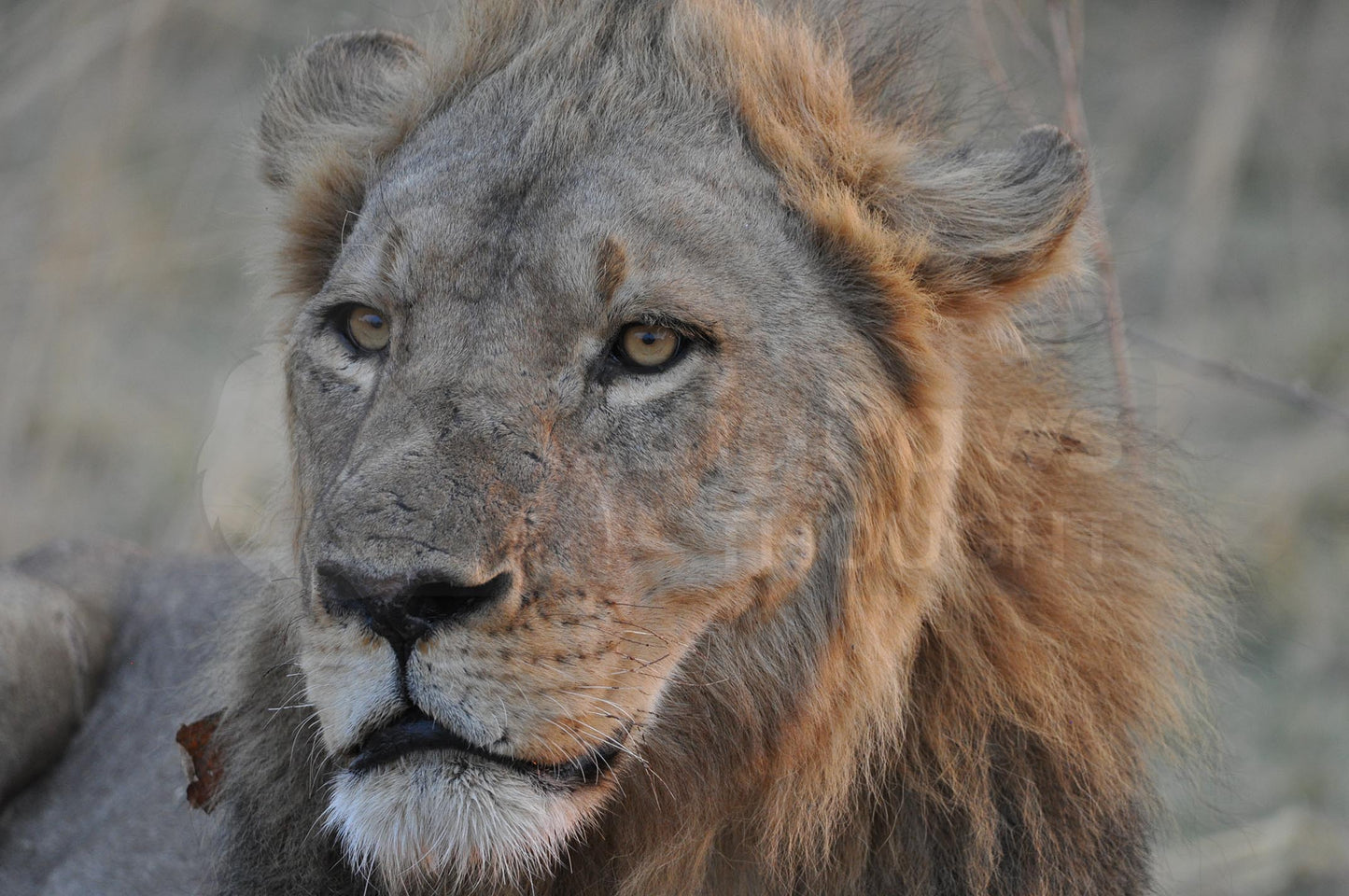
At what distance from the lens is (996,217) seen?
271 centimetres

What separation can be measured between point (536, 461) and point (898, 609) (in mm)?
752

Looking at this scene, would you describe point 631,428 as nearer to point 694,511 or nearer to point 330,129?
point 694,511

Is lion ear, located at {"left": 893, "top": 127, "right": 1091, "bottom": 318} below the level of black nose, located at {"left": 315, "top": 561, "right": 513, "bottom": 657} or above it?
above

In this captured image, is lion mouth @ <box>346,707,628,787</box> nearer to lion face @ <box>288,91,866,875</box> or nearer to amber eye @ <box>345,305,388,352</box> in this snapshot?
lion face @ <box>288,91,866,875</box>

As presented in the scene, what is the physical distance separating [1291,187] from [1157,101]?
0.99m

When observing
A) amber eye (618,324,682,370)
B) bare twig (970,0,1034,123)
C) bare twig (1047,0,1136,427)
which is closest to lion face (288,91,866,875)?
amber eye (618,324,682,370)

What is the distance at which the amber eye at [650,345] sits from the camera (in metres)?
2.55

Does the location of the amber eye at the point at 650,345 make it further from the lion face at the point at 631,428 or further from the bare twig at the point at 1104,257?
the bare twig at the point at 1104,257

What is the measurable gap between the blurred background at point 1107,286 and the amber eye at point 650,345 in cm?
225

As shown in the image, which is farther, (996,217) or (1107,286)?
(1107,286)

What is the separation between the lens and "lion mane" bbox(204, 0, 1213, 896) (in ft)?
8.66

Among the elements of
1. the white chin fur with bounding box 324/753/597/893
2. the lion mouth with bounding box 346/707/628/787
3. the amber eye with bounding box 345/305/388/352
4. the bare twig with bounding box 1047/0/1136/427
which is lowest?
the white chin fur with bounding box 324/753/597/893

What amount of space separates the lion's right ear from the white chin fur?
1.28 m

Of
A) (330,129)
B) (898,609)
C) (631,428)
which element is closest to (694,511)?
(631,428)
